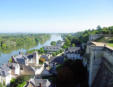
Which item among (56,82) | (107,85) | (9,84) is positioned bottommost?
(9,84)

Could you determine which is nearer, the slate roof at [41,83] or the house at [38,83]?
the house at [38,83]

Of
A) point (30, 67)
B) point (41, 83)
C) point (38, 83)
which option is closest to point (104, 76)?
point (41, 83)

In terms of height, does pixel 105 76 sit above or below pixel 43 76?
above

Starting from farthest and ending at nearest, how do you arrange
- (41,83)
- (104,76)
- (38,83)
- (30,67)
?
(30,67) < (38,83) < (41,83) < (104,76)

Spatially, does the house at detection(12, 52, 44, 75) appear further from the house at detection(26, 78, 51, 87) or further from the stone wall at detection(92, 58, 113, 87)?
the stone wall at detection(92, 58, 113, 87)

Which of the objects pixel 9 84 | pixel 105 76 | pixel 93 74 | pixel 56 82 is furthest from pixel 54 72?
pixel 105 76

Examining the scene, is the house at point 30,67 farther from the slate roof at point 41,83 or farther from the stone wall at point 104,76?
the stone wall at point 104,76

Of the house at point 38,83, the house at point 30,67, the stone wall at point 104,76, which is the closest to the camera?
the stone wall at point 104,76

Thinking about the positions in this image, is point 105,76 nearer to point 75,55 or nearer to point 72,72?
point 72,72

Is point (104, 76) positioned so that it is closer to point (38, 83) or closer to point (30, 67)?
point (38, 83)

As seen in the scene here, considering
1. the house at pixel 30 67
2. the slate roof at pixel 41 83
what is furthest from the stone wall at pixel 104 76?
the house at pixel 30 67

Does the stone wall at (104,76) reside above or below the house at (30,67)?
above
